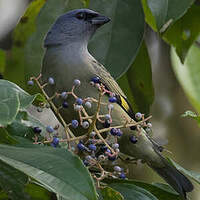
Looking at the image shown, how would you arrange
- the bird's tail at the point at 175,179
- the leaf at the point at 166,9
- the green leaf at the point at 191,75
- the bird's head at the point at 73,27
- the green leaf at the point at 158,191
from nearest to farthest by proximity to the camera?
the green leaf at the point at 158,191 → the leaf at the point at 166,9 → the bird's tail at the point at 175,179 → the bird's head at the point at 73,27 → the green leaf at the point at 191,75

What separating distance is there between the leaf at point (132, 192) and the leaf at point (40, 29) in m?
0.88

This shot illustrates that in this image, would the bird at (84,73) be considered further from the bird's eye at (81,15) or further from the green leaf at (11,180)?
the green leaf at (11,180)

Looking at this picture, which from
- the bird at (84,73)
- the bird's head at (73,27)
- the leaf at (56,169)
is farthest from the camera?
the bird's head at (73,27)

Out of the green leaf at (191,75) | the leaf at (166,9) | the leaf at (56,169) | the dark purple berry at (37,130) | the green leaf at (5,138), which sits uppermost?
the leaf at (166,9)

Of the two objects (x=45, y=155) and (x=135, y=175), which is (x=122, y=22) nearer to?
(x=45, y=155)

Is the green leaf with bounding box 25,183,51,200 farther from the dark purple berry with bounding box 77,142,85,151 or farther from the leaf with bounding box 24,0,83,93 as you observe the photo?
the leaf with bounding box 24,0,83,93

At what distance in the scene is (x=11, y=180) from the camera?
1.62 metres

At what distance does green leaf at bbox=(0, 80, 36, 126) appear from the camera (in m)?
1.41

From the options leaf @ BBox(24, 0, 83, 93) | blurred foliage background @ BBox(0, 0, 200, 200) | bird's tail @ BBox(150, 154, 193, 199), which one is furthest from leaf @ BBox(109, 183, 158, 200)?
leaf @ BBox(24, 0, 83, 93)

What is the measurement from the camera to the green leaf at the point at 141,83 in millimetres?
2799

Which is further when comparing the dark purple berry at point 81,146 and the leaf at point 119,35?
the leaf at point 119,35

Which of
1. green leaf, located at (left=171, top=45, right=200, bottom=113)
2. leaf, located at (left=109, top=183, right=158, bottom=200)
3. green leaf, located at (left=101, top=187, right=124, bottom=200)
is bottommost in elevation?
green leaf, located at (left=171, top=45, right=200, bottom=113)

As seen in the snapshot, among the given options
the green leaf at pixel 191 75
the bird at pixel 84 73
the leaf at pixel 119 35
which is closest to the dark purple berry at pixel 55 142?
the bird at pixel 84 73

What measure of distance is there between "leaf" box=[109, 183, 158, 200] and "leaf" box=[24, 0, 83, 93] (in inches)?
34.8
